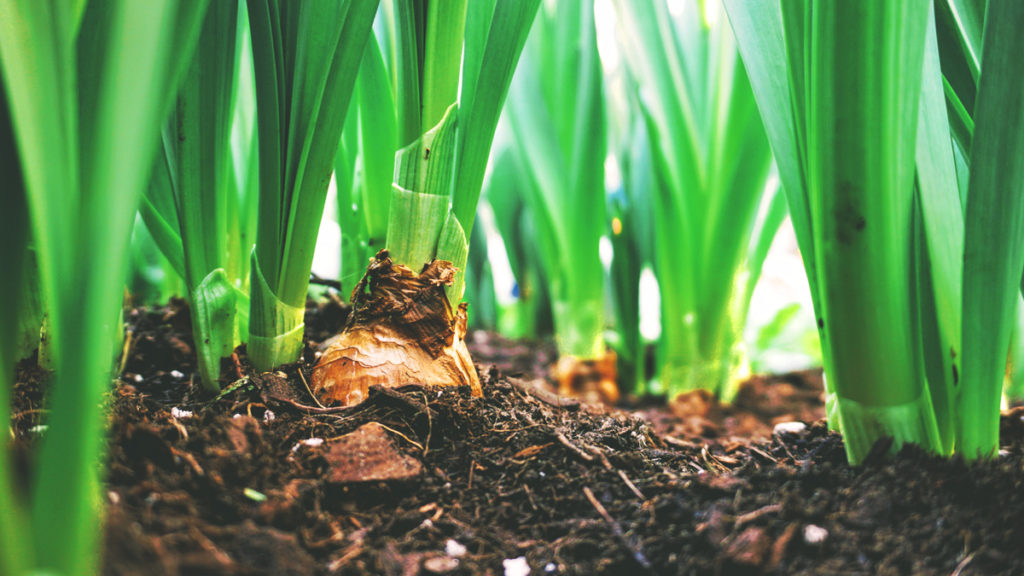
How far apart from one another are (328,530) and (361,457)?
8cm

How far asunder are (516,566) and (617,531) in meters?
0.09

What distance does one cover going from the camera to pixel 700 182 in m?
1.32

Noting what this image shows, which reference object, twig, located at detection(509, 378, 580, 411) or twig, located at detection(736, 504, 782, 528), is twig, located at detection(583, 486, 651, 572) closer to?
twig, located at detection(736, 504, 782, 528)

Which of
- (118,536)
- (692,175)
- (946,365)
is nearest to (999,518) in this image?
(946,365)

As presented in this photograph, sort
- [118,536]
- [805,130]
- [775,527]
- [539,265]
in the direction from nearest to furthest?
1. [118,536]
2. [775,527]
3. [805,130]
4. [539,265]

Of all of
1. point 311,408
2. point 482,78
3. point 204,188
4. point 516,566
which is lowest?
point 516,566

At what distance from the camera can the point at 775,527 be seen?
1.54 feet

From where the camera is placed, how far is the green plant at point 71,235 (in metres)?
0.32

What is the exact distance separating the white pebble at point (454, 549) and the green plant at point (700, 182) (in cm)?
95

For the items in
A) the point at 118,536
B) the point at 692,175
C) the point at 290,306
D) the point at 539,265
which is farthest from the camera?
the point at 539,265

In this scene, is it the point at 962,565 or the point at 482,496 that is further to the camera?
the point at 482,496

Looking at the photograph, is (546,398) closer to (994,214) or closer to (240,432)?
(240,432)

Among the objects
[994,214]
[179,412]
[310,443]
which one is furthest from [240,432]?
[994,214]

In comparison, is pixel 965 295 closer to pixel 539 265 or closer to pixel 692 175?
pixel 692 175
